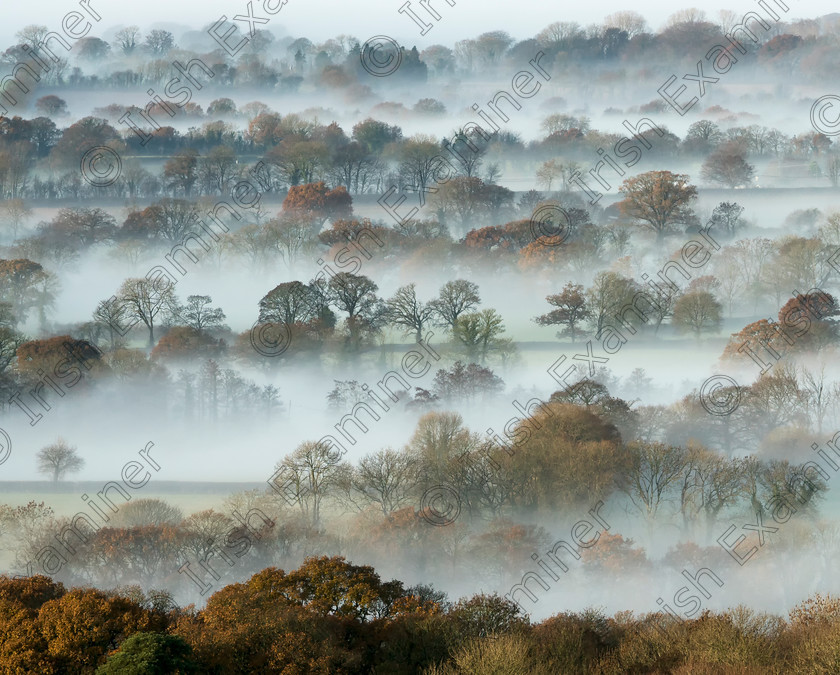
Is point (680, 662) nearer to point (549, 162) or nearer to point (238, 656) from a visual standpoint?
point (238, 656)

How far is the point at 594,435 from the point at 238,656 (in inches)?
1356

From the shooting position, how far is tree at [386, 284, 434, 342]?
73688 millimetres

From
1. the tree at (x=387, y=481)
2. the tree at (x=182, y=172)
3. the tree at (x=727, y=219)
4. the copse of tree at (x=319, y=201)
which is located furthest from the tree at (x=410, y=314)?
the tree at (x=182, y=172)

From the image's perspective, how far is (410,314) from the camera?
73.9 m

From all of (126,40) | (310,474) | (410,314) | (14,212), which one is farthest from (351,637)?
(126,40)

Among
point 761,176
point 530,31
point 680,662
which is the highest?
point 530,31

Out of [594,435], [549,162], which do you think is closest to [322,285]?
[594,435]

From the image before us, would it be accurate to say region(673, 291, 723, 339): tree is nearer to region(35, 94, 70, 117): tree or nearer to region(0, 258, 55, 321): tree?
region(0, 258, 55, 321): tree

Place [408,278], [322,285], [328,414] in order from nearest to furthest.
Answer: [328,414], [322,285], [408,278]

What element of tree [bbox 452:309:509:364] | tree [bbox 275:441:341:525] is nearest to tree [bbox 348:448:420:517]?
tree [bbox 275:441:341:525]

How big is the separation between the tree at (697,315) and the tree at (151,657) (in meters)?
52.7

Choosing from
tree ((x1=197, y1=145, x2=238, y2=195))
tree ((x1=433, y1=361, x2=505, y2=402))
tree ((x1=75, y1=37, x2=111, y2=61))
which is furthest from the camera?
tree ((x1=75, y1=37, x2=111, y2=61))

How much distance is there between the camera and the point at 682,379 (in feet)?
242

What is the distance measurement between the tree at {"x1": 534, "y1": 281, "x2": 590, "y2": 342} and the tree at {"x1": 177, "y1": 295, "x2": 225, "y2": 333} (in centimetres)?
2062
